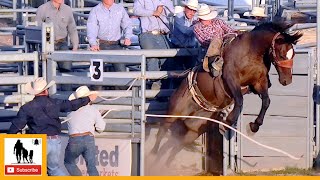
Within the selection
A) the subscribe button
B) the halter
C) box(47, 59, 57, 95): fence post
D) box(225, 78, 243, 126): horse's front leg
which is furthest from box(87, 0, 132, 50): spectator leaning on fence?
the subscribe button

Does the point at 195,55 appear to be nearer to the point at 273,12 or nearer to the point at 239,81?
the point at 239,81

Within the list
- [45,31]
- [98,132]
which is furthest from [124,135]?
[45,31]

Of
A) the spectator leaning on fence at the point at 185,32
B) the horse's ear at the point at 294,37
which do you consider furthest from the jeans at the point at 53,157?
the horse's ear at the point at 294,37

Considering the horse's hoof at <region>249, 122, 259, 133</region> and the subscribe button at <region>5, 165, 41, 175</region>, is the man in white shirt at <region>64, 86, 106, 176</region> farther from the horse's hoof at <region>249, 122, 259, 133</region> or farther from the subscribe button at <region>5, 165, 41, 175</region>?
the horse's hoof at <region>249, 122, 259, 133</region>

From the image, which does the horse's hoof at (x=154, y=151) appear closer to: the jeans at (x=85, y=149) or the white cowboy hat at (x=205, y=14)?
the white cowboy hat at (x=205, y=14)

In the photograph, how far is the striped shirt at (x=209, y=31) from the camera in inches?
505

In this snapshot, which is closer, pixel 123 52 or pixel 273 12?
pixel 123 52

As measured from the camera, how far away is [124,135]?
12.4m

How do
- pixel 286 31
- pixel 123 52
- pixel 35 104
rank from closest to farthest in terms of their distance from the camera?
pixel 35 104 < pixel 286 31 < pixel 123 52

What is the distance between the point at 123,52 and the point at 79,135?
6.34 feet

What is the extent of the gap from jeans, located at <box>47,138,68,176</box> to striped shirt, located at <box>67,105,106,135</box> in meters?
0.24

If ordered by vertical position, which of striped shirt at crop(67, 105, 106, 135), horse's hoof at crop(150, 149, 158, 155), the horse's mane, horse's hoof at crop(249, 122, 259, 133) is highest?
the horse's mane

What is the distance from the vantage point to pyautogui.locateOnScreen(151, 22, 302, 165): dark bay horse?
39.4ft

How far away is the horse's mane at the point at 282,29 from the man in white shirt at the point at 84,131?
230 centimetres
